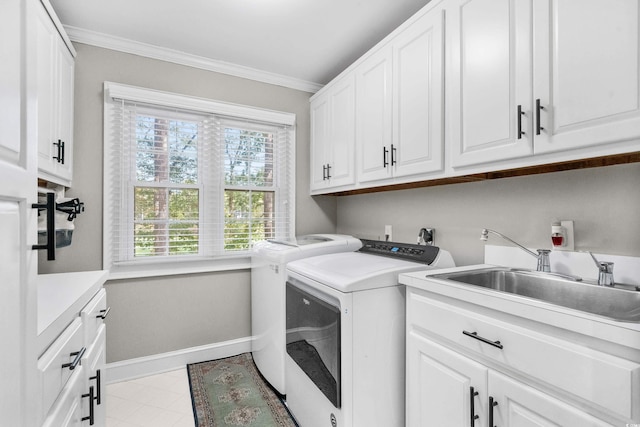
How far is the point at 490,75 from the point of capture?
1.39m

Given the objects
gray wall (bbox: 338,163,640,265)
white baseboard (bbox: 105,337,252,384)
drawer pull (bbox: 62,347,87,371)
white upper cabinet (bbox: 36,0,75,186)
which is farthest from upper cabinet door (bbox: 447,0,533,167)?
white baseboard (bbox: 105,337,252,384)

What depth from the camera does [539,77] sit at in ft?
3.99

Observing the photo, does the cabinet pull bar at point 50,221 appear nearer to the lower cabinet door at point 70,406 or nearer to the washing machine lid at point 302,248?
the lower cabinet door at point 70,406

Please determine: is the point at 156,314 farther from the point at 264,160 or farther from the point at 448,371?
the point at 448,371

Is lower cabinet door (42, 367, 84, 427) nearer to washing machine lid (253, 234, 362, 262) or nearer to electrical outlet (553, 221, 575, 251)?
washing machine lid (253, 234, 362, 262)

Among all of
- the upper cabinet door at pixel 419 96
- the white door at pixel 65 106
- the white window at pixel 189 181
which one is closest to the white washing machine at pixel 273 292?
the white window at pixel 189 181

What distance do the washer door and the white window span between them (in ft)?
3.41

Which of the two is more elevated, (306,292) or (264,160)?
(264,160)

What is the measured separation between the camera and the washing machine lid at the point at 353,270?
1462 millimetres

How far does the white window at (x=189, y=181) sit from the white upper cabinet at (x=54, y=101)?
0.79 ft

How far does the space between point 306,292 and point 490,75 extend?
1397mm

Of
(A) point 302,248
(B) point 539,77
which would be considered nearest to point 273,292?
(A) point 302,248

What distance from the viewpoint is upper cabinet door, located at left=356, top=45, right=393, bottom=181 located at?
2.00 metres

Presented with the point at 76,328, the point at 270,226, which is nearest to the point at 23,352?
the point at 76,328
